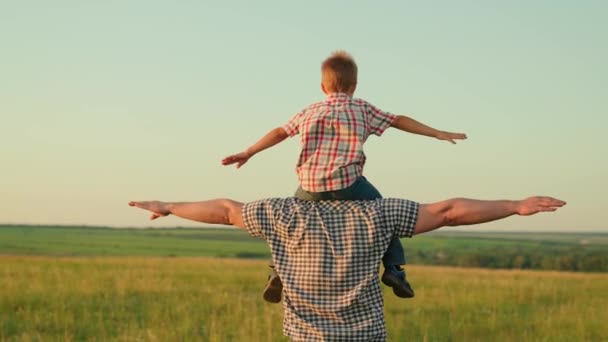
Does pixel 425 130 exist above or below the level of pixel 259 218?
above

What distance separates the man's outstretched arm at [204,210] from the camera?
6.40 meters

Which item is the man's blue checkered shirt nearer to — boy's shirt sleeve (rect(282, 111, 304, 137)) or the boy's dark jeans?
the boy's dark jeans

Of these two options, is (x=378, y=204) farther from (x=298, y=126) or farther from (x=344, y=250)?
(x=298, y=126)

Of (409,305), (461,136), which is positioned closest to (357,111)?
(461,136)

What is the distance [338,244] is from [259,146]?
1062 millimetres

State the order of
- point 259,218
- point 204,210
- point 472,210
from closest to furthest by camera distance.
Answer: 1. point 472,210
2. point 259,218
3. point 204,210

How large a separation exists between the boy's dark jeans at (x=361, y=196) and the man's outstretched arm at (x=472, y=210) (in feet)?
0.93

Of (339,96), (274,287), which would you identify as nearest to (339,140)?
(339,96)

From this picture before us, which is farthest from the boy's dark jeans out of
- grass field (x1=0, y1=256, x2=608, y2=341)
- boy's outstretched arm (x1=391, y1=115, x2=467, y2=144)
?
grass field (x1=0, y1=256, x2=608, y2=341)

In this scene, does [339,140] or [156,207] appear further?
[156,207]

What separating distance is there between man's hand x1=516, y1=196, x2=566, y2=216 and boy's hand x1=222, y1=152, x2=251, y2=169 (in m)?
2.15

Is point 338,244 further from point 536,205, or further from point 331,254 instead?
point 536,205

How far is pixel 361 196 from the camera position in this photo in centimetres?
636

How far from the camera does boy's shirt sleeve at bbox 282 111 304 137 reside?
6461mm
